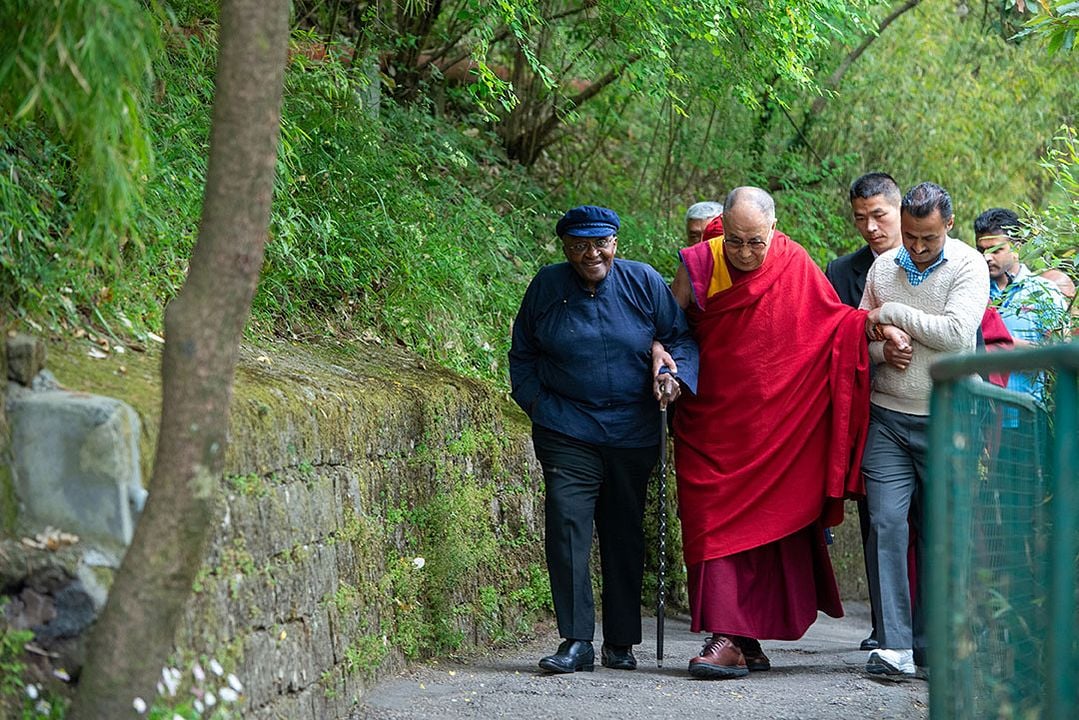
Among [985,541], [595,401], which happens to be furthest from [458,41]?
[985,541]

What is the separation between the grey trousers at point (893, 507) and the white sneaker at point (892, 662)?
0.04m

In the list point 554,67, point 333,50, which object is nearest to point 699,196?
point 554,67

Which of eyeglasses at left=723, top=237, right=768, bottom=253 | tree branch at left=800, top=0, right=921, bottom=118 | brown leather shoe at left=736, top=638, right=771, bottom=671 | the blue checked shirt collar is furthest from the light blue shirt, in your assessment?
tree branch at left=800, top=0, right=921, bottom=118

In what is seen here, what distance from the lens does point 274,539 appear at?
15.2ft

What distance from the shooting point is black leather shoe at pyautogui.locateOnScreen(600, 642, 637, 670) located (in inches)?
262

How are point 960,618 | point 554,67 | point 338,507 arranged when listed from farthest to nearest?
1. point 554,67
2. point 338,507
3. point 960,618

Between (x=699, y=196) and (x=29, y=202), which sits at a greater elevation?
(x=699, y=196)

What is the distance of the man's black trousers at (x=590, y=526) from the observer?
253 inches

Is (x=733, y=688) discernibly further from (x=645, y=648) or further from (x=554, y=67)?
(x=554, y=67)

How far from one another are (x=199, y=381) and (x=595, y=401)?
320 centimetres

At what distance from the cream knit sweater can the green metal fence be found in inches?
111

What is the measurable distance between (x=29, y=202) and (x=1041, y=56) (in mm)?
11556

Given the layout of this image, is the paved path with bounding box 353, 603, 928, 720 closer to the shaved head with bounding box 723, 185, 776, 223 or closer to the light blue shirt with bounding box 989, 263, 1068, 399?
the light blue shirt with bounding box 989, 263, 1068, 399

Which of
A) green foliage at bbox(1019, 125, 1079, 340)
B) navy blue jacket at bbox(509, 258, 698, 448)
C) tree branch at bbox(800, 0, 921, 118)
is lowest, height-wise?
navy blue jacket at bbox(509, 258, 698, 448)
